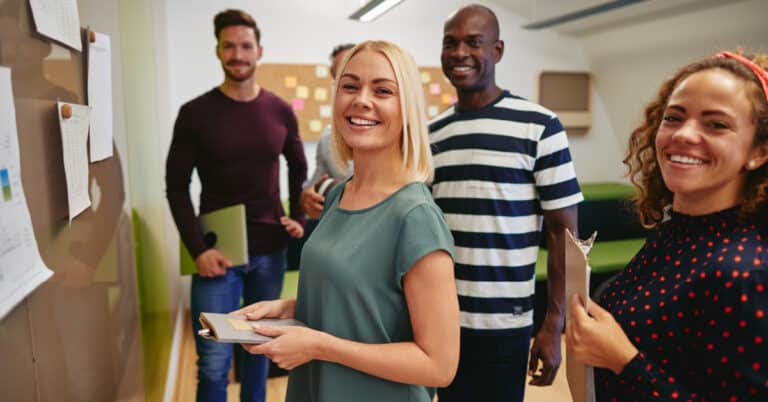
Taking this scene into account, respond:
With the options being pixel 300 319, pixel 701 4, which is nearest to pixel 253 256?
pixel 300 319

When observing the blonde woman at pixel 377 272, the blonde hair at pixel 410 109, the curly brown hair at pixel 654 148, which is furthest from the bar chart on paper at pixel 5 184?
the curly brown hair at pixel 654 148

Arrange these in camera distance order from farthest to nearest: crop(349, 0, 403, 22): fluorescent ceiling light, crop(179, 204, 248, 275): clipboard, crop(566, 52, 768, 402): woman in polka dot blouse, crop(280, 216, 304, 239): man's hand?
1. crop(349, 0, 403, 22): fluorescent ceiling light
2. crop(280, 216, 304, 239): man's hand
3. crop(179, 204, 248, 275): clipboard
4. crop(566, 52, 768, 402): woman in polka dot blouse

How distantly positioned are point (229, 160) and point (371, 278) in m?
1.27

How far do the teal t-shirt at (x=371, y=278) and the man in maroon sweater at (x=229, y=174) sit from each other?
1.12 meters

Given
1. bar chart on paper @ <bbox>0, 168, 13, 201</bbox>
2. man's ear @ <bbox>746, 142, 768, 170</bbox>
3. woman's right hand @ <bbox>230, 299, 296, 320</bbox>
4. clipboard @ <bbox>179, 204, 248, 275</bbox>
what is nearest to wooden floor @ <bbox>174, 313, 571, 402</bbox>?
clipboard @ <bbox>179, 204, 248, 275</bbox>

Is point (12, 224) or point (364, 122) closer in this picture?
point (12, 224)

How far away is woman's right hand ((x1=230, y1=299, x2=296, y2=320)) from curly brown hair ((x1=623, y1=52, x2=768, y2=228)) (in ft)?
2.72

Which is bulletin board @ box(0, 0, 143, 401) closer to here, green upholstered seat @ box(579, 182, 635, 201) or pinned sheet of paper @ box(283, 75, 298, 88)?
pinned sheet of paper @ box(283, 75, 298, 88)

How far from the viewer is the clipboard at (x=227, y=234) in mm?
2102

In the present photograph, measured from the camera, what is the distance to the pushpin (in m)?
1.04

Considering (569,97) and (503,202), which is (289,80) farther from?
(503,202)

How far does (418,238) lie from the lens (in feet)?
3.39

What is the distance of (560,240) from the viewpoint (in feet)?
5.59

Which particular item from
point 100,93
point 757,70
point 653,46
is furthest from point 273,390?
point 653,46
